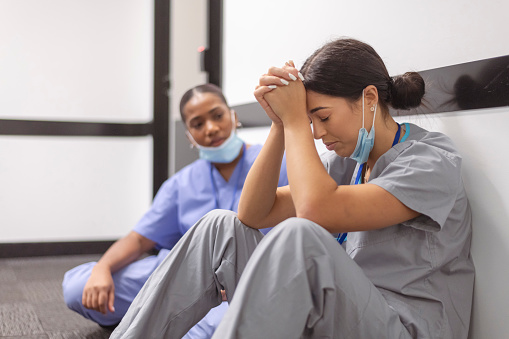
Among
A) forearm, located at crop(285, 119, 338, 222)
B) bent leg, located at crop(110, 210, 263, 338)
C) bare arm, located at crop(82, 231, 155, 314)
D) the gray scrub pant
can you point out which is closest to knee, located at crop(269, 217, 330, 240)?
the gray scrub pant

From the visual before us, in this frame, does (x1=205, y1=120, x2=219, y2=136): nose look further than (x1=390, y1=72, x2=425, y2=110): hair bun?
Yes

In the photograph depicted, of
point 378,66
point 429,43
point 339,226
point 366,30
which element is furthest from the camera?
→ point 366,30

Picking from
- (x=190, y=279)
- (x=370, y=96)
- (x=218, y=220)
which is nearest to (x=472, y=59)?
(x=370, y=96)

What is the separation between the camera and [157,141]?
3.19 m

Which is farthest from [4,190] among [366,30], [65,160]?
[366,30]

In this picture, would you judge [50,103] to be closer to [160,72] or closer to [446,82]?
[160,72]

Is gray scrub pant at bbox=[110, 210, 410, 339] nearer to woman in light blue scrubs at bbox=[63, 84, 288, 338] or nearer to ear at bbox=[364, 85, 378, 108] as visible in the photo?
ear at bbox=[364, 85, 378, 108]

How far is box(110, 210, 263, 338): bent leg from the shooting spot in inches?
44.9

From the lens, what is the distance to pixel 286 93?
3.75ft

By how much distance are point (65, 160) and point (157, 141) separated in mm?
555

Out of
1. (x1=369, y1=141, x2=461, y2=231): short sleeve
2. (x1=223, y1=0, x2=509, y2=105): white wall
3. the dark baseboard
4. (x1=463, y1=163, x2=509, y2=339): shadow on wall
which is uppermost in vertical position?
(x1=223, y1=0, x2=509, y2=105): white wall

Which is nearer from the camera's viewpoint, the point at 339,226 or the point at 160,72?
the point at 339,226

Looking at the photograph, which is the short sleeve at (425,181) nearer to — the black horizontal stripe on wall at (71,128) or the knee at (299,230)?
the knee at (299,230)

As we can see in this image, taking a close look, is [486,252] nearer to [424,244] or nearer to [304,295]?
[424,244]
